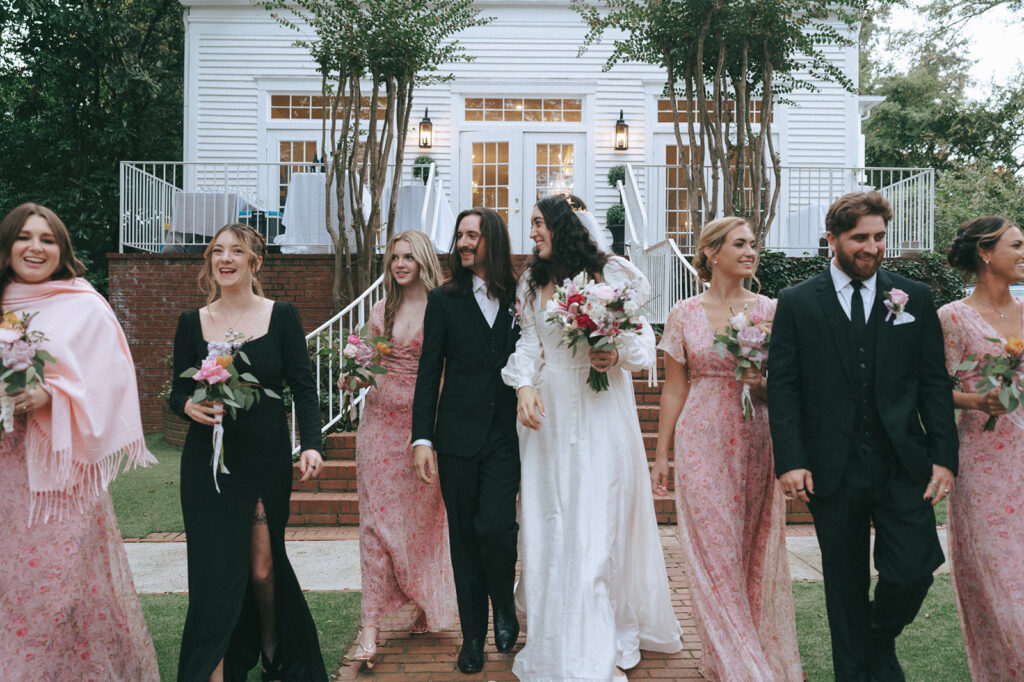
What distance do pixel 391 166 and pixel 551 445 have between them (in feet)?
37.8

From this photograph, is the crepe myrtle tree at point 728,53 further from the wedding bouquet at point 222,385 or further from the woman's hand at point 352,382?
the wedding bouquet at point 222,385

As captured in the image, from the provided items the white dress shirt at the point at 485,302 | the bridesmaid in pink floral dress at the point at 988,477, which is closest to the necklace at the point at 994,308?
the bridesmaid in pink floral dress at the point at 988,477

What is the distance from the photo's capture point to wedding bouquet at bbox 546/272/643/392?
11.9 ft

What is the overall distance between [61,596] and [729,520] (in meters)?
2.82

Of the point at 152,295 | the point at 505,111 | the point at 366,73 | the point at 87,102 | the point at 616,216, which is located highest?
the point at 87,102

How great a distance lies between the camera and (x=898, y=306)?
3.13m

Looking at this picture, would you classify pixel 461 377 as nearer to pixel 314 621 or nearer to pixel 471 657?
pixel 471 657

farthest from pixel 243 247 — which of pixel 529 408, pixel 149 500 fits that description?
pixel 149 500

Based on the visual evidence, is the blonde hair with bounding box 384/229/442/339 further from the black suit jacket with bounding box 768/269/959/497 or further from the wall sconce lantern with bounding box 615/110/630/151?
the wall sconce lantern with bounding box 615/110/630/151

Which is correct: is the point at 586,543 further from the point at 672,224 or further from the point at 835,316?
the point at 672,224

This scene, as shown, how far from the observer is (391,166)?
14.6m

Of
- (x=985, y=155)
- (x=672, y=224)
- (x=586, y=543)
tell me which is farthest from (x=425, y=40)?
(x=985, y=155)

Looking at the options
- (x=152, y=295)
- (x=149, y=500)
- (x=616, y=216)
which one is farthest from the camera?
(x=616, y=216)

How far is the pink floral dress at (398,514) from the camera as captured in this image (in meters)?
4.30
